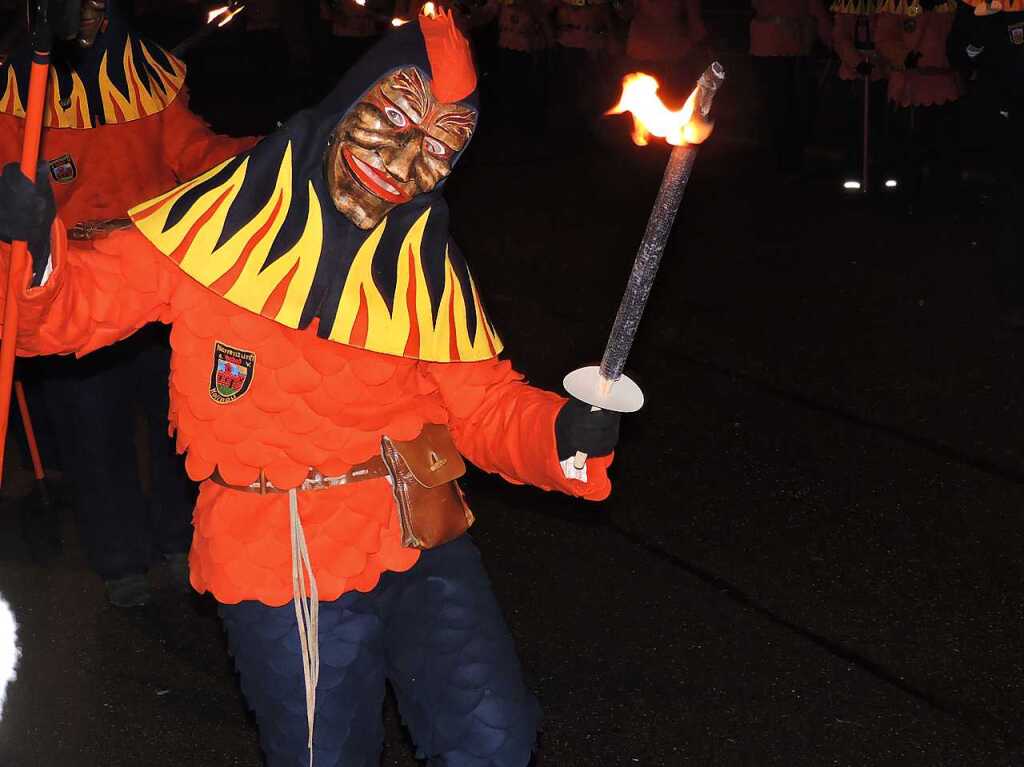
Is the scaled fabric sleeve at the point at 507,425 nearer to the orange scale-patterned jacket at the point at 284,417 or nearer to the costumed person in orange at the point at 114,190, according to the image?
the orange scale-patterned jacket at the point at 284,417

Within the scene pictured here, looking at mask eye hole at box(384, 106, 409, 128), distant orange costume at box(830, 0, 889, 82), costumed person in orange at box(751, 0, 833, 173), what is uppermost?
mask eye hole at box(384, 106, 409, 128)

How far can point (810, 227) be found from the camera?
9398 mm

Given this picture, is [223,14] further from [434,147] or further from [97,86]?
[434,147]

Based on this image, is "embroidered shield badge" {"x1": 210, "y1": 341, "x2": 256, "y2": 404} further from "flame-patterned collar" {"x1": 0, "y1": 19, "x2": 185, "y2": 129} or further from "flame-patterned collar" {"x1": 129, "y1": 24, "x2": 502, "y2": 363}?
"flame-patterned collar" {"x1": 0, "y1": 19, "x2": 185, "y2": 129}

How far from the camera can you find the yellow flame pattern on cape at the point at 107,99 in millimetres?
4297

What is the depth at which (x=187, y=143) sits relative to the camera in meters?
4.53

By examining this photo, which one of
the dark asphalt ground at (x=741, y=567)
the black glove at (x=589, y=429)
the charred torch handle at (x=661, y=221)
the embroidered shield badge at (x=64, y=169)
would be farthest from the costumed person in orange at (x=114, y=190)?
the charred torch handle at (x=661, y=221)

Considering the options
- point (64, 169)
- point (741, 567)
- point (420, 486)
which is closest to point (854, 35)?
point (741, 567)

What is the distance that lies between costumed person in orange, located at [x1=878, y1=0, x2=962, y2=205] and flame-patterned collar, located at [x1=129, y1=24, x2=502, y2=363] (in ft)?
21.7

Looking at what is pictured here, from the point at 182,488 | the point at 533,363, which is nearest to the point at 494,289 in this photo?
the point at 533,363

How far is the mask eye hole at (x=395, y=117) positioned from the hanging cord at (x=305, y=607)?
748 mm

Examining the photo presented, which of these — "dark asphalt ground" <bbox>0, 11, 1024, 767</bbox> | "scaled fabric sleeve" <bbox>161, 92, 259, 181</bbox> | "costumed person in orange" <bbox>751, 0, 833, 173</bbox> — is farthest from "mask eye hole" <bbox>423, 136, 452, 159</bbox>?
"costumed person in orange" <bbox>751, 0, 833, 173</bbox>

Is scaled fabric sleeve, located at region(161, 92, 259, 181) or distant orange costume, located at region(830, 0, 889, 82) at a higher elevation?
scaled fabric sleeve, located at region(161, 92, 259, 181)

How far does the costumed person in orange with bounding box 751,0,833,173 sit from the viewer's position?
392 inches
